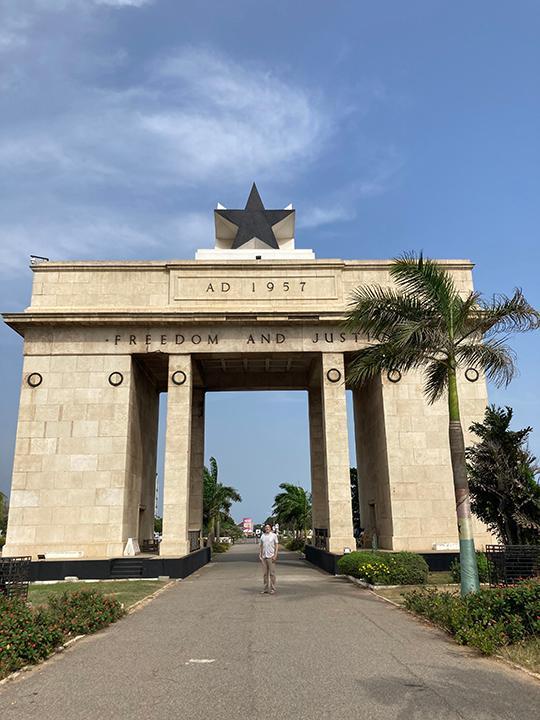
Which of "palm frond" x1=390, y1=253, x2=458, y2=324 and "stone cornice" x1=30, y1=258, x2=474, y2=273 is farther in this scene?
"stone cornice" x1=30, y1=258, x2=474, y2=273

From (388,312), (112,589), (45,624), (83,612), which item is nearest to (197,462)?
(112,589)

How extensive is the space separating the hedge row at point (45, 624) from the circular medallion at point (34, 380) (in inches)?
563

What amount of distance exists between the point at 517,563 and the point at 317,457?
1736 centimetres

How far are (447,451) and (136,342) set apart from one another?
15.2 m

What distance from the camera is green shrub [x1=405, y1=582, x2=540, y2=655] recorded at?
9312mm

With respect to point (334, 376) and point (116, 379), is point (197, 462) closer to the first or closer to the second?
point (116, 379)

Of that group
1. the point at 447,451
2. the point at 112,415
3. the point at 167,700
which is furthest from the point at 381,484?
the point at 167,700

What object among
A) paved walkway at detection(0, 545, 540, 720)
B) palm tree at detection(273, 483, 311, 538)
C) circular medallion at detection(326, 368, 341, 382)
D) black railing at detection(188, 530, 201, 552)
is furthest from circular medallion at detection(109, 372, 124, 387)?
palm tree at detection(273, 483, 311, 538)

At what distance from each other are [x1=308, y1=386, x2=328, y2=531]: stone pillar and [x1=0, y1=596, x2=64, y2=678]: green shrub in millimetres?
21711

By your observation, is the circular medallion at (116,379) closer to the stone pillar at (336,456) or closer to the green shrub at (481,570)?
the stone pillar at (336,456)

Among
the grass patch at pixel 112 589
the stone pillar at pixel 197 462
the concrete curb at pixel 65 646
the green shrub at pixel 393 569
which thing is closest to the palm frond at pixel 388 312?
the green shrub at pixel 393 569

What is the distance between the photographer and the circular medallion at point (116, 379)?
25.5 metres

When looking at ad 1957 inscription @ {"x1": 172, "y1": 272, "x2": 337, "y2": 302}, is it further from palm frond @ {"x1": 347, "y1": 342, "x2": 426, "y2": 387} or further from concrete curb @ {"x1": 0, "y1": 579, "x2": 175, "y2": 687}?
concrete curb @ {"x1": 0, "y1": 579, "x2": 175, "y2": 687}

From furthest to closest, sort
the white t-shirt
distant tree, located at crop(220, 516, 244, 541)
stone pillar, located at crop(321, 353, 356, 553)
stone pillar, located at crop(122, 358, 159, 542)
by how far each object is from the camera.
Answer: distant tree, located at crop(220, 516, 244, 541), stone pillar, located at crop(122, 358, 159, 542), stone pillar, located at crop(321, 353, 356, 553), the white t-shirt
